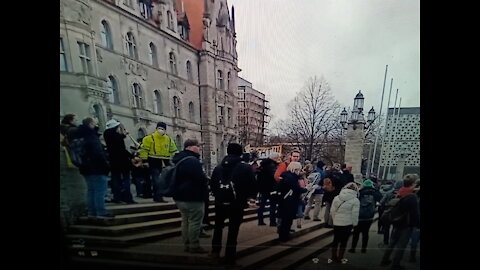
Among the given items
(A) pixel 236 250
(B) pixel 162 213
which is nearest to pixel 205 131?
(B) pixel 162 213

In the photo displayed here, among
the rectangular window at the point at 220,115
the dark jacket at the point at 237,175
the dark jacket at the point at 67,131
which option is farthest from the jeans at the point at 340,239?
the dark jacket at the point at 67,131

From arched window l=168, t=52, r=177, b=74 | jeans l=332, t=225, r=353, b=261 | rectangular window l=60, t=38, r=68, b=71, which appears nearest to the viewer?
jeans l=332, t=225, r=353, b=261

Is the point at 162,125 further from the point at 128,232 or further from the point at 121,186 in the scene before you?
the point at 128,232

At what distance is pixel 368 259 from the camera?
2516 millimetres

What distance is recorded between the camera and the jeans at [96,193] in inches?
105

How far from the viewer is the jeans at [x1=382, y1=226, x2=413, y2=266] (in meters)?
2.44

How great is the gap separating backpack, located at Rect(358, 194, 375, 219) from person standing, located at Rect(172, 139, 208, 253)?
1.16 meters

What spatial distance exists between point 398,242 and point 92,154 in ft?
8.00

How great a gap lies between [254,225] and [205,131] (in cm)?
81

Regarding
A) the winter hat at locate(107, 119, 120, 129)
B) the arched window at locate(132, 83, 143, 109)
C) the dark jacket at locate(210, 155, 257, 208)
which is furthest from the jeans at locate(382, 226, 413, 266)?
the winter hat at locate(107, 119, 120, 129)

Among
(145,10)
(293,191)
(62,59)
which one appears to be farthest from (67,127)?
(293,191)

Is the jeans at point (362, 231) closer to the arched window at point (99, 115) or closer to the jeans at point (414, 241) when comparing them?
the jeans at point (414, 241)

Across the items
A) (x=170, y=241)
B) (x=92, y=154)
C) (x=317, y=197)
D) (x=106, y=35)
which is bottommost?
(x=170, y=241)

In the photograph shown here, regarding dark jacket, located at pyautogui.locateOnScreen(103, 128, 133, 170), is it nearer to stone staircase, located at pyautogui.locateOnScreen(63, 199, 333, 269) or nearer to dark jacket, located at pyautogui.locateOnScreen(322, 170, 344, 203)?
stone staircase, located at pyautogui.locateOnScreen(63, 199, 333, 269)
